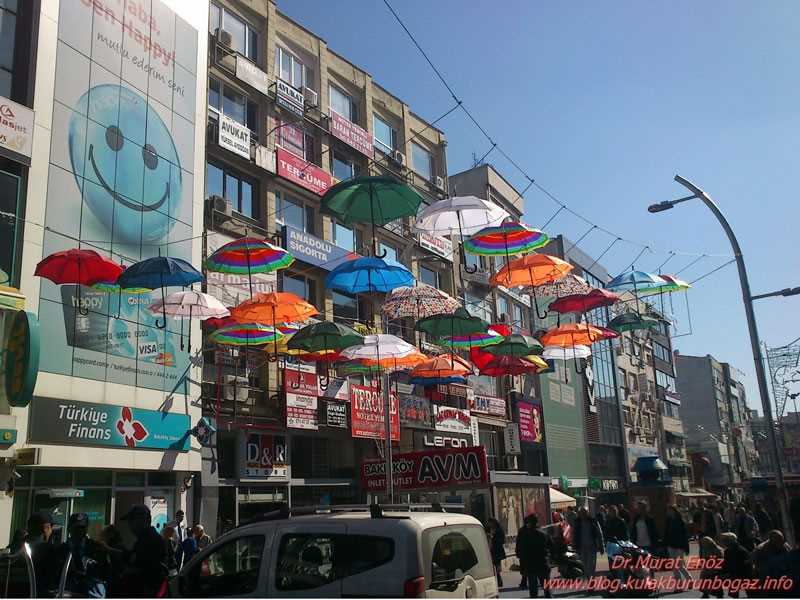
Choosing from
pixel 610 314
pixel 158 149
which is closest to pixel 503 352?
pixel 158 149

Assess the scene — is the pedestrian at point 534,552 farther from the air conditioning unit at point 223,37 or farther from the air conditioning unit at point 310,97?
the air conditioning unit at point 310,97

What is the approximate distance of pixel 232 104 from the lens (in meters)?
23.9

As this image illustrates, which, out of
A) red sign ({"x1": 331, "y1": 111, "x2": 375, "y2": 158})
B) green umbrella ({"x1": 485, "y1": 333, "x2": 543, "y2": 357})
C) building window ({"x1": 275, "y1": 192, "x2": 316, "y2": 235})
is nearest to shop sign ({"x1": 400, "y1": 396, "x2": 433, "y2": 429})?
building window ({"x1": 275, "y1": 192, "x2": 316, "y2": 235})

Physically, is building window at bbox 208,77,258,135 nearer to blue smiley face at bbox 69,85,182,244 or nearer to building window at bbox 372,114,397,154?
blue smiley face at bbox 69,85,182,244

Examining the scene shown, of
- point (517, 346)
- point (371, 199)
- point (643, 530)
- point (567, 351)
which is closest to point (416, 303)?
point (517, 346)

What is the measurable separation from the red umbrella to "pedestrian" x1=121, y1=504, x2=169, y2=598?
8.19m

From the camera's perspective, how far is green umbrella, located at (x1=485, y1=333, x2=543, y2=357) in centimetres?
1984

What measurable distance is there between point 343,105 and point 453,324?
14.7m

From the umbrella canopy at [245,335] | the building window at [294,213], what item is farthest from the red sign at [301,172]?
the umbrella canopy at [245,335]

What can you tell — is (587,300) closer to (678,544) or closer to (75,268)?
(678,544)

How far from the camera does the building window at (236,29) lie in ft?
77.5

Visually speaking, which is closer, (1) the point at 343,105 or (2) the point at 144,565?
(2) the point at 144,565

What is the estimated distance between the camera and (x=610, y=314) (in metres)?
54.4

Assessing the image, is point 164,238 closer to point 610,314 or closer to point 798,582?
point 798,582
